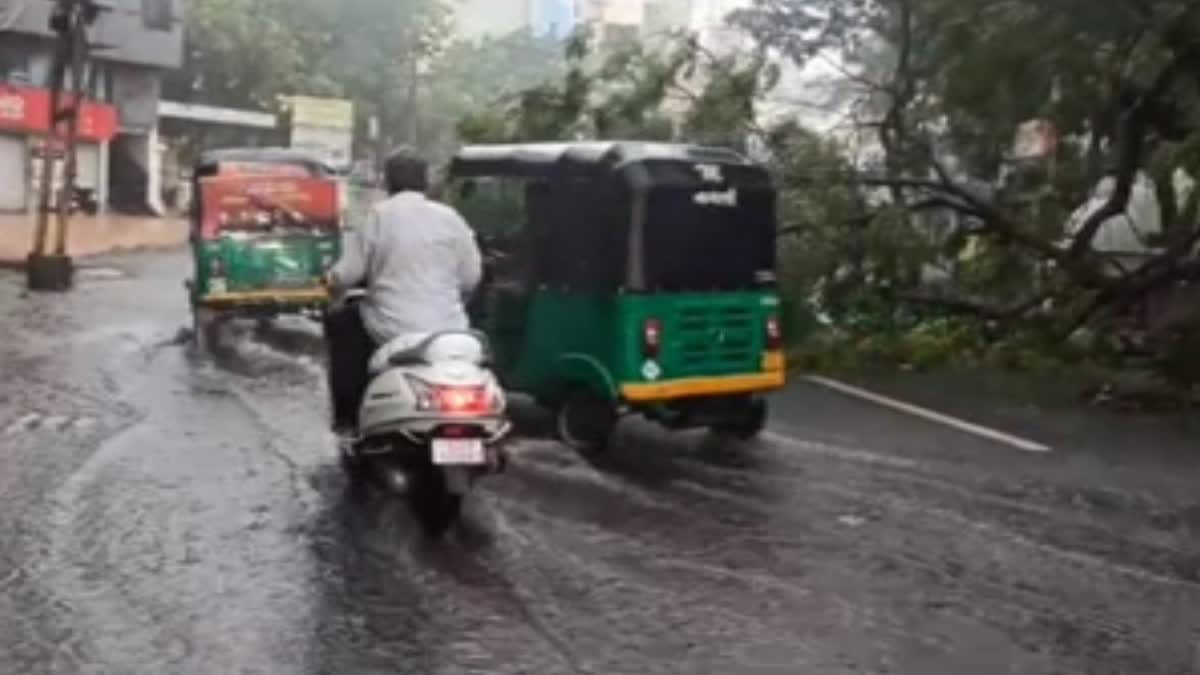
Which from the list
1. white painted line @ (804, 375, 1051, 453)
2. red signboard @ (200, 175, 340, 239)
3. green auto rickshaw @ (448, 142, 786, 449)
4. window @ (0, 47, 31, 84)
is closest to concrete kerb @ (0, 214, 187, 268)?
window @ (0, 47, 31, 84)

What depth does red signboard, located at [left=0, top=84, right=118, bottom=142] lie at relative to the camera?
5094 cm

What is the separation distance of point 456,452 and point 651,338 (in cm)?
333

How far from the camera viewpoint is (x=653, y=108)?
19125 mm

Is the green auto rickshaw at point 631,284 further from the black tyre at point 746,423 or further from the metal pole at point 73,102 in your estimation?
the metal pole at point 73,102

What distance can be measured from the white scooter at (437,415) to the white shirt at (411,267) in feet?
0.66

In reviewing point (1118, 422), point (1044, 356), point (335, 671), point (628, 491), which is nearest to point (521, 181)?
point (628, 491)

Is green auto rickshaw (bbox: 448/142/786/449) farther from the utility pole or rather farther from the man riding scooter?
the utility pole

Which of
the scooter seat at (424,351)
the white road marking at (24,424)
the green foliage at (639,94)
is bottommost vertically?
the white road marking at (24,424)

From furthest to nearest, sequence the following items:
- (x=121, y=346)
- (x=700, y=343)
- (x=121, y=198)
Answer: (x=121, y=198) < (x=121, y=346) < (x=700, y=343)

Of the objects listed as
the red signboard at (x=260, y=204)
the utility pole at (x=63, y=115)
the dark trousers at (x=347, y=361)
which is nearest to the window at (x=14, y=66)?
the utility pole at (x=63, y=115)

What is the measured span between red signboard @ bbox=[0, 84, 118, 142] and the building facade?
28 millimetres

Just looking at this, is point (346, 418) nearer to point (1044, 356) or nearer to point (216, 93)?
point (1044, 356)

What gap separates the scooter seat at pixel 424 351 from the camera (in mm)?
8344

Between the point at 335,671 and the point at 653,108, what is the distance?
13717mm
